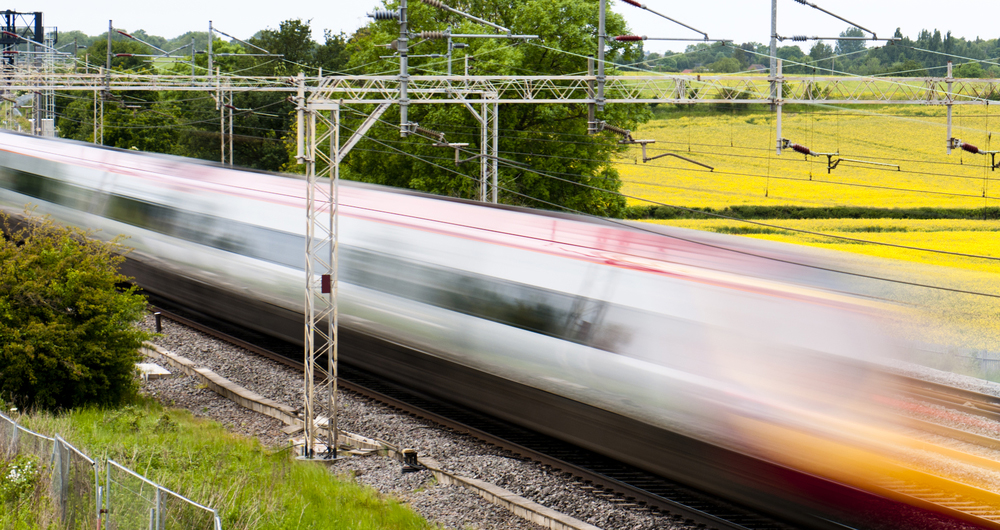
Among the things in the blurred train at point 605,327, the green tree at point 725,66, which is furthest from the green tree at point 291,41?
the blurred train at point 605,327

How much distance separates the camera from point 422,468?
12.1m

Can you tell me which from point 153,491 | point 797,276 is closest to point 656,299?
point 797,276

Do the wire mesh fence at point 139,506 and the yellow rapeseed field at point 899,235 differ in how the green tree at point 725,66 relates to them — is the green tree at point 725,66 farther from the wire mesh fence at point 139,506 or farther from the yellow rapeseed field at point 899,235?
the wire mesh fence at point 139,506

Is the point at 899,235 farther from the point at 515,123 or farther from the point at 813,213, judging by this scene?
the point at 515,123

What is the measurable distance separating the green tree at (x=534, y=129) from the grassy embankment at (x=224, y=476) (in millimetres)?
25459

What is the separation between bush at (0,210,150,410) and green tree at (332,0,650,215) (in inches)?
891

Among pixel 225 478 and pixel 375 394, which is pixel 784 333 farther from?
pixel 375 394

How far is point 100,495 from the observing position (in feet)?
29.7

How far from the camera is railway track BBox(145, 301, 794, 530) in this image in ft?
33.6

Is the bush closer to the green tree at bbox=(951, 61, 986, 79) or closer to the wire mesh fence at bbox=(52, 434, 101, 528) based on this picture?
the wire mesh fence at bbox=(52, 434, 101, 528)

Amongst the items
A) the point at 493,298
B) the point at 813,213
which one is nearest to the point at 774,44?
the point at 493,298

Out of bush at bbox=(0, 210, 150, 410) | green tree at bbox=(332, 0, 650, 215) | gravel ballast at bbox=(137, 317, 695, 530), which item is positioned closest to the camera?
gravel ballast at bbox=(137, 317, 695, 530)

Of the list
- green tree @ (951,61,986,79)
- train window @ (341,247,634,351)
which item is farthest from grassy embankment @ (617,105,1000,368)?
train window @ (341,247,634,351)

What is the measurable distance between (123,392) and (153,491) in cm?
781
